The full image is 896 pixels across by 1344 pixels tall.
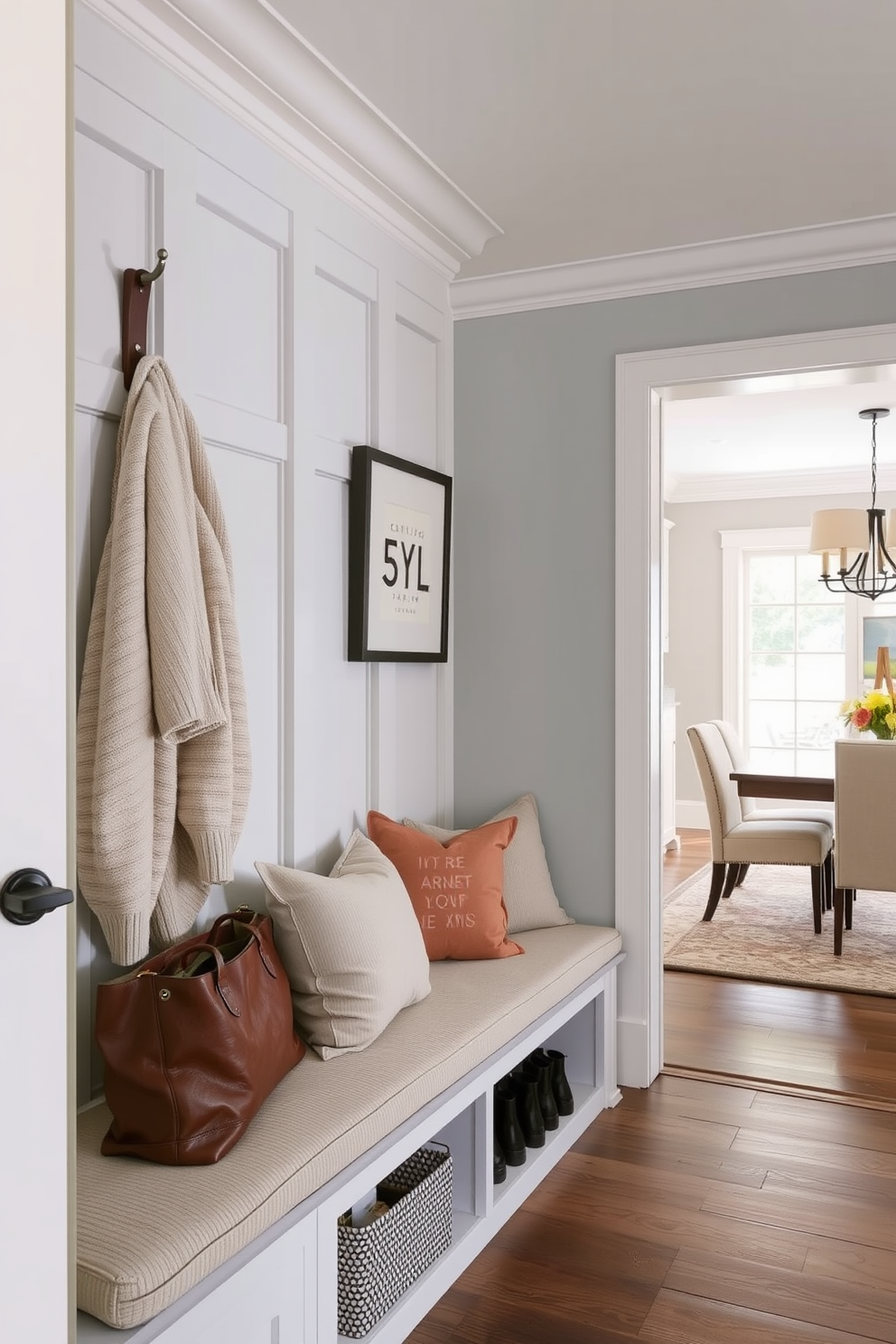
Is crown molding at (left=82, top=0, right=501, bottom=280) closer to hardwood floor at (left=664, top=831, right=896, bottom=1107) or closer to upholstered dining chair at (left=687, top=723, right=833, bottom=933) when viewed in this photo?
hardwood floor at (left=664, top=831, right=896, bottom=1107)

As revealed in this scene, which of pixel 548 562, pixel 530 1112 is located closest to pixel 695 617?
pixel 548 562

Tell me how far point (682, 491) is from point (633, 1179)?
20.2 feet

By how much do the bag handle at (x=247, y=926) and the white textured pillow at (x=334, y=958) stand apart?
8 centimetres

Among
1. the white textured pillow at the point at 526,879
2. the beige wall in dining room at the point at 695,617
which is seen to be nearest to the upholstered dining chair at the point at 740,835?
the white textured pillow at the point at 526,879

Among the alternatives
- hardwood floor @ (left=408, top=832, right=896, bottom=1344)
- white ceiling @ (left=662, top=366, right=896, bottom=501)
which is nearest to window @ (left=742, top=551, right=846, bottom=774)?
white ceiling @ (left=662, top=366, right=896, bottom=501)

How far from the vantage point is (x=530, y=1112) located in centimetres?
264

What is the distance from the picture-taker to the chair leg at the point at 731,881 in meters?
5.73

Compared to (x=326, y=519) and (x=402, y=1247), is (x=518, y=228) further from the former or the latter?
(x=402, y=1247)

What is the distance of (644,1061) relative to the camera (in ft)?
10.6

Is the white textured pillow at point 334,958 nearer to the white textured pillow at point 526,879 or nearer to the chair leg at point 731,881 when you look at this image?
the white textured pillow at point 526,879

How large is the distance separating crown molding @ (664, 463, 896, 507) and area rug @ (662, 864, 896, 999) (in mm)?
2941
